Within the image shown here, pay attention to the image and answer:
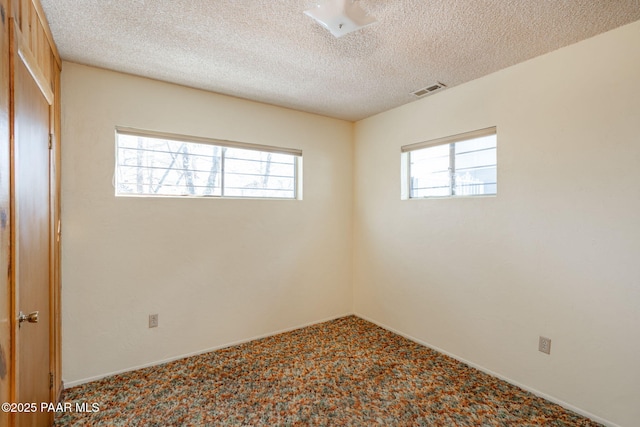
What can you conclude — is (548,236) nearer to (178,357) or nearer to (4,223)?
(4,223)

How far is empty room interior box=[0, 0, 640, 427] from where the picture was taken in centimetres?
193

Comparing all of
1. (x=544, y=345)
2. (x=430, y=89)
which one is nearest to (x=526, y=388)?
(x=544, y=345)

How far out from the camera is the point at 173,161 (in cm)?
293

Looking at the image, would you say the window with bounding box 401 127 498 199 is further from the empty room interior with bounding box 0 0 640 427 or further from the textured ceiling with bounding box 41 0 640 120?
the textured ceiling with bounding box 41 0 640 120

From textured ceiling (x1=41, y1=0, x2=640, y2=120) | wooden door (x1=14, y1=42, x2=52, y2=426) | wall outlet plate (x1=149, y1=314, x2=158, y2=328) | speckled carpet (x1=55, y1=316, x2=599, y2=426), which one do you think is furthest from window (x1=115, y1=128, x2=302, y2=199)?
speckled carpet (x1=55, y1=316, x2=599, y2=426)

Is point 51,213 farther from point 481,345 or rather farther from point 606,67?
point 606,67

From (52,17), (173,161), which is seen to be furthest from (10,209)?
(173,161)

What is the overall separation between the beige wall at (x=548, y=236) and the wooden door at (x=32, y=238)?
301cm

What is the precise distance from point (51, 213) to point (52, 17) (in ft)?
3.95

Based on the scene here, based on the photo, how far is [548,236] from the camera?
227 cm

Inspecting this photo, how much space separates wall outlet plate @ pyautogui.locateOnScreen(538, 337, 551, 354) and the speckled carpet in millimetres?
357

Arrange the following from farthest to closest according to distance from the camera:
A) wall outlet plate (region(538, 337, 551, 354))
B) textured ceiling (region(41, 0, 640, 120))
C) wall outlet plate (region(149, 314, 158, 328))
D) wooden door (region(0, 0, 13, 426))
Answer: wall outlet plate (region(149, 314, 158, 328))
wall outlet plate (region(538, 337, 551, 354))
textured ceiling (region(41, 0, 640, 120))
wooden door (region(0, 0, 13, 426))

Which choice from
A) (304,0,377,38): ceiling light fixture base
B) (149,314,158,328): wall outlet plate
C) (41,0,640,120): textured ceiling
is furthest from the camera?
(149,314,158,328): wall outlet plate

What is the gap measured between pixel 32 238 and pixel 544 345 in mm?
3335
